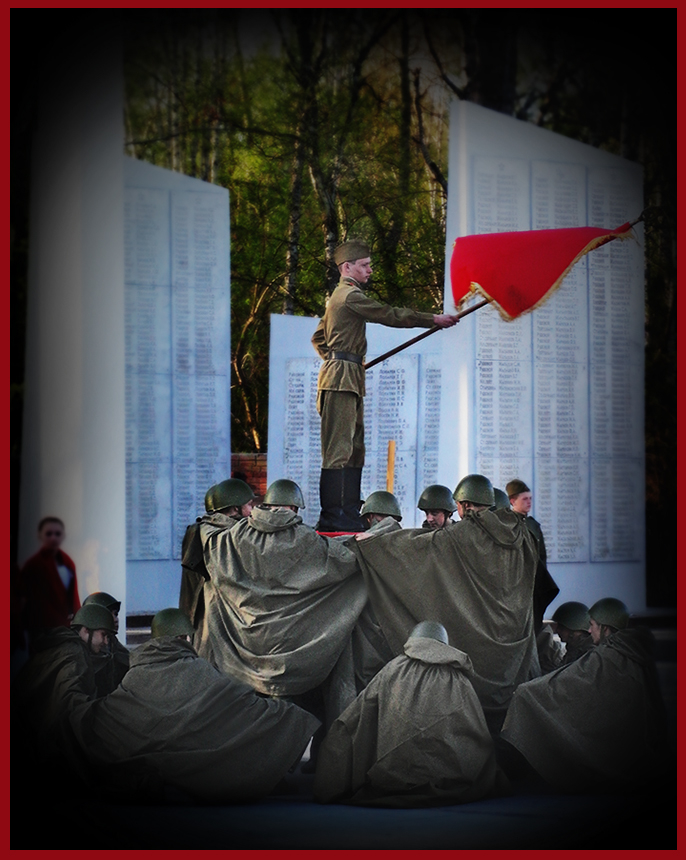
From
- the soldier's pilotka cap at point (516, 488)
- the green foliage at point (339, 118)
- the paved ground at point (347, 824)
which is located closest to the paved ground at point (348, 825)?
the paved ground at point (347, 824)

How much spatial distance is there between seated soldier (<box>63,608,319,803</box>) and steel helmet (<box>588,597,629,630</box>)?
2.14 m

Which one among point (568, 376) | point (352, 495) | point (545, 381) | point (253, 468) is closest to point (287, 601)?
point (352, 495)

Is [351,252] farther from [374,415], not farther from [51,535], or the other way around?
[51,535]

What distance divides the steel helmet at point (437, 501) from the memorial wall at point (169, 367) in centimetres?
272

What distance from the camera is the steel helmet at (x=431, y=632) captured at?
24.9 feet

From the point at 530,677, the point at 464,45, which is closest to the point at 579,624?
the point at 530,677

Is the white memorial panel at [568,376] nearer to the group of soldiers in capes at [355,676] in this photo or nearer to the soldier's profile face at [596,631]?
the group of soldiers in capes at [355,676]

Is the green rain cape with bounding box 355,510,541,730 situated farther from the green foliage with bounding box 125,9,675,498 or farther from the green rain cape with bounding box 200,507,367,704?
the green foliage with bounding box 125,9,675,498

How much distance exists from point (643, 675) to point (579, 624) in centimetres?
99

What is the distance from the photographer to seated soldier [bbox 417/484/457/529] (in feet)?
29.7

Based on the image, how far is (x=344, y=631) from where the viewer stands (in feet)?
27.3

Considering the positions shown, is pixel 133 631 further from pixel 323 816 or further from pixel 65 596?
pixel 323 816

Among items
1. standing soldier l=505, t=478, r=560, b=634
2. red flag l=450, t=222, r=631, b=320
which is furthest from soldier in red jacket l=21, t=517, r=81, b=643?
red flag l=450, t=222, r=631, b=320

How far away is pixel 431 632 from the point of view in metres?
A: 7.60
